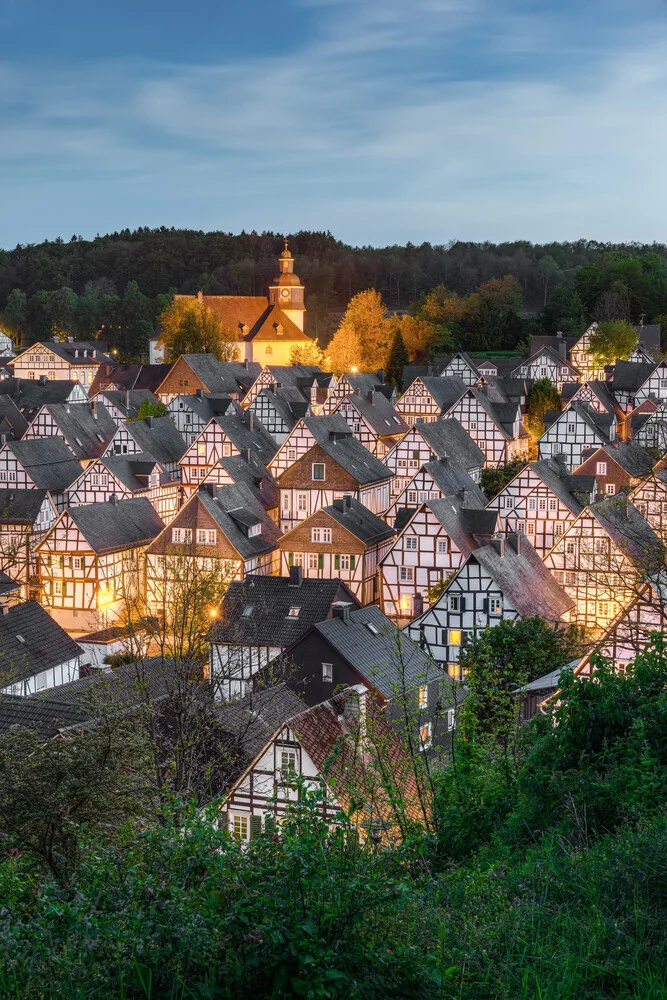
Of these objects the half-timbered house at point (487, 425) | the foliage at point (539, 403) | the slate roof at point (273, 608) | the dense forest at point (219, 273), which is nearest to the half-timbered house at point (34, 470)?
the half-timbered house at point (487, 425)

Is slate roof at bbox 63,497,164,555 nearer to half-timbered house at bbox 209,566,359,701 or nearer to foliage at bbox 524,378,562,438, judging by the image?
half-timbered house at bbox 209,566,359,701

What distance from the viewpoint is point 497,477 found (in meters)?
56.1

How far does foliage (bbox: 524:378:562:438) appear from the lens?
69.6 meters

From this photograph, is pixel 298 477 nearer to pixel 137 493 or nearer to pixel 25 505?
pixel 137 493

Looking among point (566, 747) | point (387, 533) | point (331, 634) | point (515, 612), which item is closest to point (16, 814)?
point (566, 747)

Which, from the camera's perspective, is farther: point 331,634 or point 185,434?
point 185,434

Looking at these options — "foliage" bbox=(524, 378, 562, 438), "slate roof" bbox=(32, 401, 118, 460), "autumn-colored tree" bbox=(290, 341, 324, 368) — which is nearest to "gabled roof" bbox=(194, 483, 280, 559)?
"slate roof" bbox=(32, 401, 118, 460)

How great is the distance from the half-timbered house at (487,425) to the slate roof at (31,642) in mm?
33856

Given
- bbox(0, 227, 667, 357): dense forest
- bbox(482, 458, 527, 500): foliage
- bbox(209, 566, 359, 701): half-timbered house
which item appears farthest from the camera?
bbox(0, 227, 667, 357): dense forest

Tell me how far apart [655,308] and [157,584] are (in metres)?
68.1

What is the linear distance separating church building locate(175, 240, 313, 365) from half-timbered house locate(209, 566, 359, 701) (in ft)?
219

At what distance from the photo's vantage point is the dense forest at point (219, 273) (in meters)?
134

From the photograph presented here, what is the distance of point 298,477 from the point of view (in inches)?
1922

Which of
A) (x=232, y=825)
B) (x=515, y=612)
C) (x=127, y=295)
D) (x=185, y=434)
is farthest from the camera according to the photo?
(x=127, y=295)
